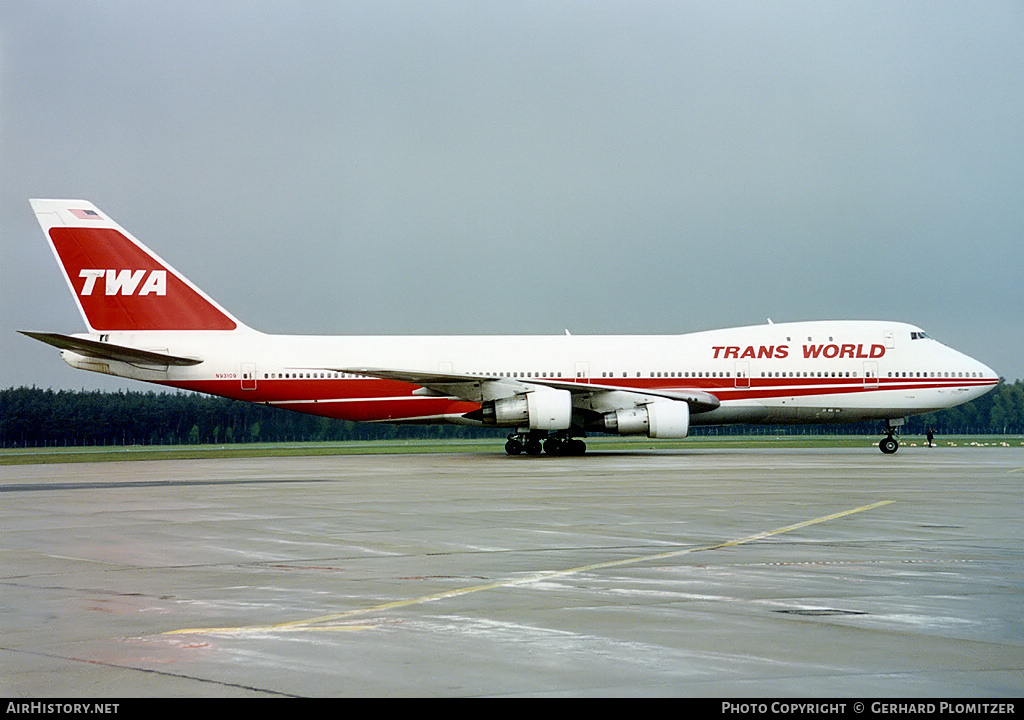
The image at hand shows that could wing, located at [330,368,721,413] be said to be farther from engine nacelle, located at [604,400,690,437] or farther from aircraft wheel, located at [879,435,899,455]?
aircraft wheel, located at [879,435,899,455]

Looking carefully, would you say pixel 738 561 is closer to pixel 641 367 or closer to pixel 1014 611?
pixel 1014 611

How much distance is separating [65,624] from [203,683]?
2420mm

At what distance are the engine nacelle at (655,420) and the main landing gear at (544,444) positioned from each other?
2.24 metres

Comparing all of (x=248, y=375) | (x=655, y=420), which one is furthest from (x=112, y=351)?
(x=655, y=420)

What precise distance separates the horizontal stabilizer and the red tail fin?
1.35 metres

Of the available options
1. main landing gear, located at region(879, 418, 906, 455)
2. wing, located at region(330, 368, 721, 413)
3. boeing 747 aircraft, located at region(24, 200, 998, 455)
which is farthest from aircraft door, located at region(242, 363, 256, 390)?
main landing gear, located at region(879, 418, 906, 455)

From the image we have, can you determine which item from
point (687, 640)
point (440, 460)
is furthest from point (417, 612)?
point (440, 460)

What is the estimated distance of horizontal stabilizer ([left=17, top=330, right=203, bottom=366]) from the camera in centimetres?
3562

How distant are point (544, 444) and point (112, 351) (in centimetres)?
1428

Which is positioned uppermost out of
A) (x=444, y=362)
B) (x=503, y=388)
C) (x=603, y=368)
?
(x=444, y=362)

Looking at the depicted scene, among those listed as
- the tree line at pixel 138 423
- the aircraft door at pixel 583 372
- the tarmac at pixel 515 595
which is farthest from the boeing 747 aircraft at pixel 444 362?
the tree line at pixel 138 423

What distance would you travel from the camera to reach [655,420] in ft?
117

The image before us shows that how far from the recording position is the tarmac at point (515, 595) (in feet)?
20.5

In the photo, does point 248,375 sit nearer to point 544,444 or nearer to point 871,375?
point 544,444
